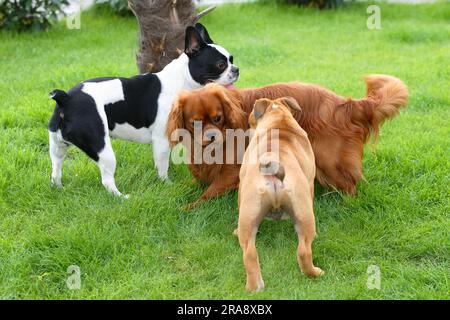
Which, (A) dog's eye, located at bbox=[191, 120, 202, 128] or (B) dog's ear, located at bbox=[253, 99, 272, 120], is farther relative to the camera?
(A) dog's eye, located at bbox=[191, 120, 202, 128]

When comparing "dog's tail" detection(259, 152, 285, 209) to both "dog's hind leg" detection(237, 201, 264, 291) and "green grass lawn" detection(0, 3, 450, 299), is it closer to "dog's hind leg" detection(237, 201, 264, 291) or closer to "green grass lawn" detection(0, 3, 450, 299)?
"dog's hind leg" detection(237, 201, 264, 291)

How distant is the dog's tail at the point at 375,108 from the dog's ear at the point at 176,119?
45.0 inches

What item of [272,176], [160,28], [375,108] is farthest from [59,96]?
[375,108]

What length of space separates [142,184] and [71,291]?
4.59 ft

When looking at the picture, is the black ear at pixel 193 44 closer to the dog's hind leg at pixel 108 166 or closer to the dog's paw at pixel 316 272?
the dog's hind leg at pixel 108 166

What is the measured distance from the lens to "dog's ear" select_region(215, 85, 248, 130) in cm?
458

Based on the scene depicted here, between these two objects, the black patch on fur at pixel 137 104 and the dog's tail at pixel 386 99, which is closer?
the dog's tail at pixel 386 99

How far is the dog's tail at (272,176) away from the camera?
3.53 m

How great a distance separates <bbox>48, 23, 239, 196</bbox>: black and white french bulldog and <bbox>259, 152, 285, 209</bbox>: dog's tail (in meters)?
1.46

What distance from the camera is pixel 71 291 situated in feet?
12.6

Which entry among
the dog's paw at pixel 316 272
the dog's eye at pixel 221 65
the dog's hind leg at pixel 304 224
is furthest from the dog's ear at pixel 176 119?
the dog's paw at pixel 316 272

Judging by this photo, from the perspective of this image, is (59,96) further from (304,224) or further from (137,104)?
(304,224)

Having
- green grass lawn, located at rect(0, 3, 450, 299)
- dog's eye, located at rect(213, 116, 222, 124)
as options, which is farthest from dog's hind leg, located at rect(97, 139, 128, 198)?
dog's eye, located at rect(213, 116, 222, 124)

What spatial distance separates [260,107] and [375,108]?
111 cm
